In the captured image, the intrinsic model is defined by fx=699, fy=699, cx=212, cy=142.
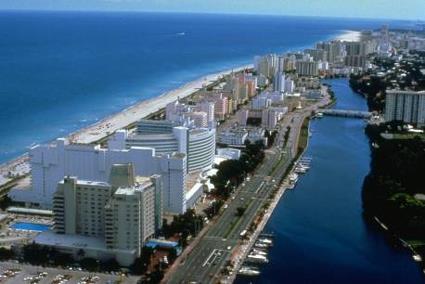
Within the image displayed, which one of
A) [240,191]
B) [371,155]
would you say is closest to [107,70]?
[371,155]

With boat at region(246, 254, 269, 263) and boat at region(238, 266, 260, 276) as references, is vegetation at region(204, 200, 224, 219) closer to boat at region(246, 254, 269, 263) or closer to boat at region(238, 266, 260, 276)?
boat at region(246, 254, 269, 263)

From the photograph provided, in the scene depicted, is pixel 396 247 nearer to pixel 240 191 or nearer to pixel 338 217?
pixel 338 217

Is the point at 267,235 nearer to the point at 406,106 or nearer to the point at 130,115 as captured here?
the point at 130,115

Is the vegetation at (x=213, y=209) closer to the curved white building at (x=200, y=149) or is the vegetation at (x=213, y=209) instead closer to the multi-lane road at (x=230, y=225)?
the multi-lane road at (x=230, y=225)

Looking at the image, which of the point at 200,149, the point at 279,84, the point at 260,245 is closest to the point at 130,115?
the point at 200,149

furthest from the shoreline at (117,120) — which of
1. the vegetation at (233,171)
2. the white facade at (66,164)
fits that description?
the vegetation at (233,171)

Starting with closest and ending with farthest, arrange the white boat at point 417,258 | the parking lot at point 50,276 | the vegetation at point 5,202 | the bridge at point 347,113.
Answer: the parking lot at point 50,276, the white boat at point 417,258, the vegetation at point 5,202, the bridge at point 347,113

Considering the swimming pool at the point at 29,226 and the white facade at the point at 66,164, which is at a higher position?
the white facade at the point at 66,164

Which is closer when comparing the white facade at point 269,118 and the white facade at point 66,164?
the white facade at point 66,164
